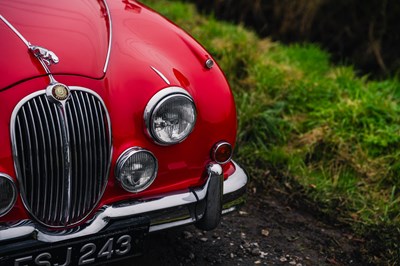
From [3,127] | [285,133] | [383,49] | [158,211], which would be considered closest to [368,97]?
[285,133]

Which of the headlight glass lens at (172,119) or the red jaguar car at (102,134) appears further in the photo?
the headlight glass lens at (172,119)

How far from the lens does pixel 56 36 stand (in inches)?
90.4

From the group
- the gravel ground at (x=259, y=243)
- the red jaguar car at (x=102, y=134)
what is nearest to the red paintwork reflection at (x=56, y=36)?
the red jaguar car at (x=102, y=134)

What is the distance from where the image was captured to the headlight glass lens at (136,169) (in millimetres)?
2188

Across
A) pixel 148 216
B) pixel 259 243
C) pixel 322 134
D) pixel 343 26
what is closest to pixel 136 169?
pixel 148 216

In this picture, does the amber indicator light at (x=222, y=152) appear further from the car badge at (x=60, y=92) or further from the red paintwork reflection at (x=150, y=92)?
the car badge at (x=60, y=92)

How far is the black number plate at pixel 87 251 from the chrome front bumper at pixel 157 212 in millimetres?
30

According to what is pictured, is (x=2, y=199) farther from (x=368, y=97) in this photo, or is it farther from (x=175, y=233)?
(x=368, y=97)

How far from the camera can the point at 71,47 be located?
89.5 inches

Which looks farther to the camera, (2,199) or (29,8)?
(29,8)

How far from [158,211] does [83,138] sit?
0.40 m

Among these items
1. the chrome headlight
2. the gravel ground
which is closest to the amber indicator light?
the chrome headlight

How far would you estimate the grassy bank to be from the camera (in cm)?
332

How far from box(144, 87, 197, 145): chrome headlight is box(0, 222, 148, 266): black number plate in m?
0.34
